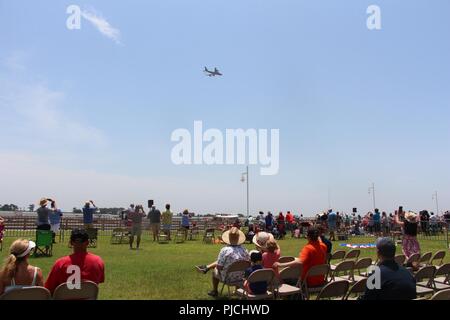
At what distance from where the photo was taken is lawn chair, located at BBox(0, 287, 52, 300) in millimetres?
3475

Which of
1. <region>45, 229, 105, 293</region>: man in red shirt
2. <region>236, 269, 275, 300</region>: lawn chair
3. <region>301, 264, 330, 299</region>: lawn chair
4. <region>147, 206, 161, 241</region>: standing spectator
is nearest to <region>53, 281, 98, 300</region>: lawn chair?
<region>45, 229, 105, 293</region>: man in red shirt

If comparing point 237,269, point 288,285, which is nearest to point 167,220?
point 237,269

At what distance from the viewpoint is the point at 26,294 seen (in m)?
3.51

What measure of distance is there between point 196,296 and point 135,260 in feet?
15.5

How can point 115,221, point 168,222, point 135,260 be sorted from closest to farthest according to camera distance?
point 135,260 → point 168,222 → point 115,221

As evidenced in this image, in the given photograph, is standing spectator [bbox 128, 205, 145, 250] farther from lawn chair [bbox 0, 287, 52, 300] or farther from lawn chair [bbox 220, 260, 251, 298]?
lawn chair [bbox 0, 287, 52, 300]

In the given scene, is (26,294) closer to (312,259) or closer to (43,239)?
(312,259)

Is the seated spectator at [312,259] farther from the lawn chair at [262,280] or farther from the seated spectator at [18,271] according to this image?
the seated spectator at [18,271]

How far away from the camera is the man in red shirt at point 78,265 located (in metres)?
4.44

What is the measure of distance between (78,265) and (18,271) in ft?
2.18
